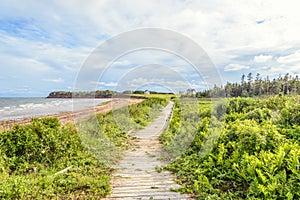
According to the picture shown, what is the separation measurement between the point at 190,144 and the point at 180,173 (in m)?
2.08

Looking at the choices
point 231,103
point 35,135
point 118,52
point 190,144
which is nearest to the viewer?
point 35,135

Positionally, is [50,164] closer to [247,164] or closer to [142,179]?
[142,179]

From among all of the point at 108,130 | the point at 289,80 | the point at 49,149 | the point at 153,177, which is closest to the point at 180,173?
the point at 153,177

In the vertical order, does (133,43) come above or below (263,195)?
above

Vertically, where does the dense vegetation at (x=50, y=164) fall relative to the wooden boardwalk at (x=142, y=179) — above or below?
above

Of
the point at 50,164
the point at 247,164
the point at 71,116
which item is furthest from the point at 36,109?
the point at 247,164

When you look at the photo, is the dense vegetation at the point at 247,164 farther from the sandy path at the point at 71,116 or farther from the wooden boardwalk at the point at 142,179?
the sandy path at the point at 71,116

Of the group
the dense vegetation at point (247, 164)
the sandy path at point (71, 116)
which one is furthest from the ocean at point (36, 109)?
the dense vegetation at point (247, 164)

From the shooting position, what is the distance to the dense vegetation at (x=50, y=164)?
4.35 metres

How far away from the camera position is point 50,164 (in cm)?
594

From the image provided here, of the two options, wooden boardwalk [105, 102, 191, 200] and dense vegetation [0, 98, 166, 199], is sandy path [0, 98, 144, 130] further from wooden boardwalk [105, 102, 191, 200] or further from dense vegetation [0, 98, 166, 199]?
wooden boardwalk [105, 102, 191, 200]

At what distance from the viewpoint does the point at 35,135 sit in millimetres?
6133

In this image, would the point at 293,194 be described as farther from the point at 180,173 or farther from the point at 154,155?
the point at 154,155

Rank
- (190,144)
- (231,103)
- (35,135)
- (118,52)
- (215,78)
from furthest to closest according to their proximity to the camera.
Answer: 1. (231,103)
2. (118,52)
3. (215,78)
4. (190,144)
5. (35,135)
